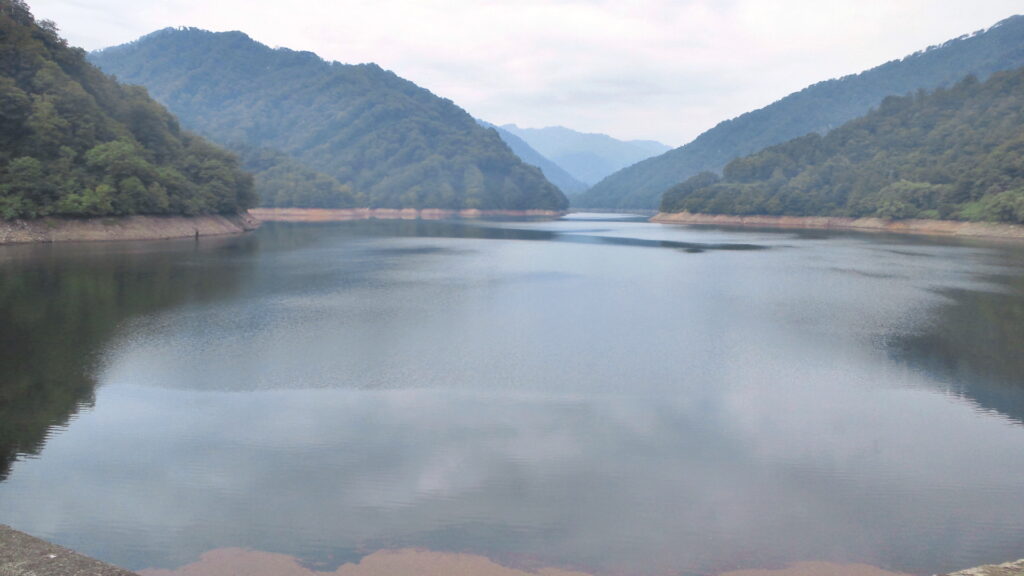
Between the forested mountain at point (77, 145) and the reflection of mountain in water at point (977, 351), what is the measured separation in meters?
52.3

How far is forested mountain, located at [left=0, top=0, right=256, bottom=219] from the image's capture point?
45969mm

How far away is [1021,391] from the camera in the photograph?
13852 mm

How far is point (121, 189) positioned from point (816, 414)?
54.8 metres

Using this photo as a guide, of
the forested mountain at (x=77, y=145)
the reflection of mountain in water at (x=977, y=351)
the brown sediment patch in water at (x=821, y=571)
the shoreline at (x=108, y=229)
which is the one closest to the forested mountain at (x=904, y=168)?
the reflection of mountain in water at (x=977, y=351)

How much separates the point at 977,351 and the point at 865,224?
93771 millimetres

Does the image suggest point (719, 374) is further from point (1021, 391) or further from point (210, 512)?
point (210, 512)

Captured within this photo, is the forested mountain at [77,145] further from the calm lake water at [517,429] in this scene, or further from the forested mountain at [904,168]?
the forested mountain at [904,168]

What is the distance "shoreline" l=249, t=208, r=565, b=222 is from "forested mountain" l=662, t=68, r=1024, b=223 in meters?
51.1

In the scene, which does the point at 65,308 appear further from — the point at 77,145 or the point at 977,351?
the point at 77,145

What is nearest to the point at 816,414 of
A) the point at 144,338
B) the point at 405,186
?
the point at 144,338

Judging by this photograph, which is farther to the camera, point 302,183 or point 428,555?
point 302,183

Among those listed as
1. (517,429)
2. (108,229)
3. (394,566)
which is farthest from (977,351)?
(108,229)

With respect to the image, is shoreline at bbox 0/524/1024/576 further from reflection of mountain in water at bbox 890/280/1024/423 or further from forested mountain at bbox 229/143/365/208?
forested mountain at bbox 229/143/365/208

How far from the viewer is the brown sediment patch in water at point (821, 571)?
702 centimetres
